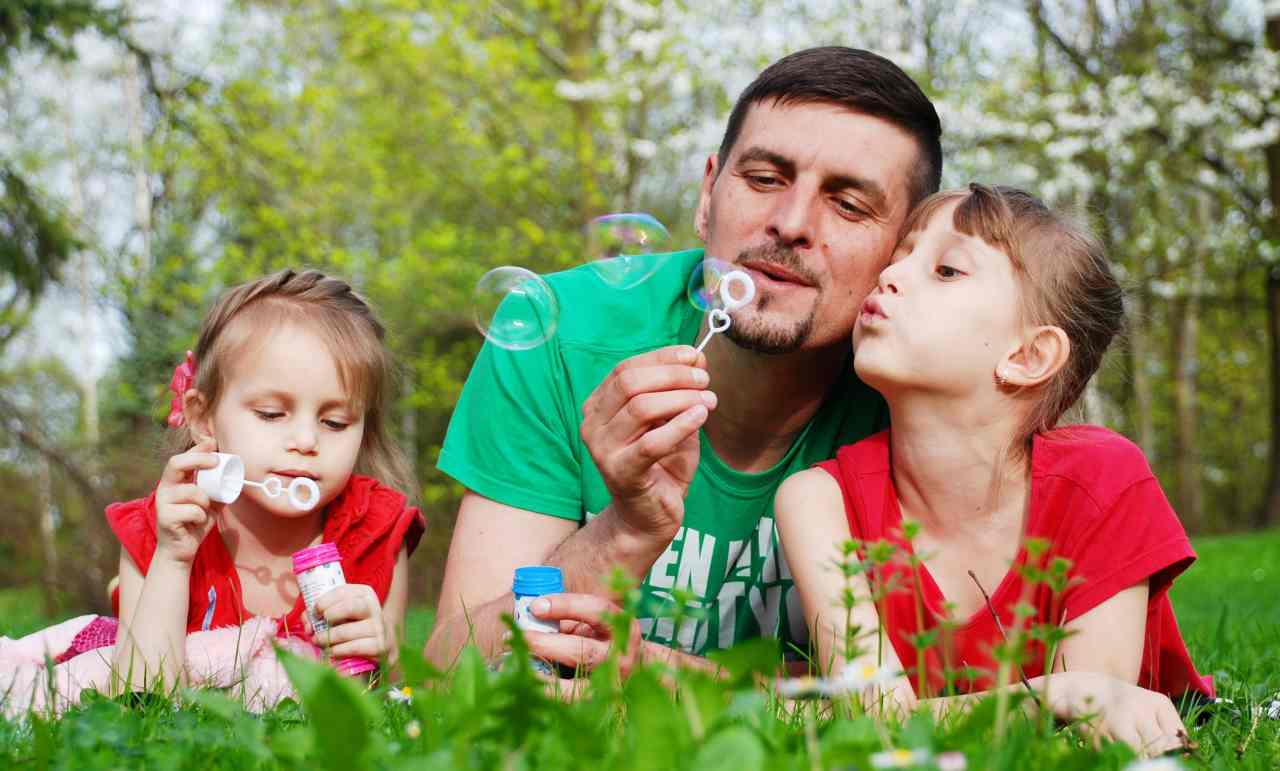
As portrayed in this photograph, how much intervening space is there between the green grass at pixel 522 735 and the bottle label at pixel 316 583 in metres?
0.61

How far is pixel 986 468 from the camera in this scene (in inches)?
90.4

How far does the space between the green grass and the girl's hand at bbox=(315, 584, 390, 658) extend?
1.90ft

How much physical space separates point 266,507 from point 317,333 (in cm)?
40

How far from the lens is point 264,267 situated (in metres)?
12.5

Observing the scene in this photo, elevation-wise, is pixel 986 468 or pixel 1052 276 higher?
pixel 1052 276

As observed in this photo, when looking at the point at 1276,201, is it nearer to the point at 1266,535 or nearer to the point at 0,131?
the point at 1266,535

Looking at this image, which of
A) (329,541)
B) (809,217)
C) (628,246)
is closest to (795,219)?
(809,217)

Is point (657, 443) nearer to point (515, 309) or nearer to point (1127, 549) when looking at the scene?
point (515, 309)

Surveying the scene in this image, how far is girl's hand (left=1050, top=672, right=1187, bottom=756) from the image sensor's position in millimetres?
1672

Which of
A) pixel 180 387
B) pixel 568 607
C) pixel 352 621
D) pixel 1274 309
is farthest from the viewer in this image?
pixel 1274 309

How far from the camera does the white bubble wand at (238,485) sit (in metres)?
2.32

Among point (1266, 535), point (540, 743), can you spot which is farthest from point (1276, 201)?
point (540, 743)

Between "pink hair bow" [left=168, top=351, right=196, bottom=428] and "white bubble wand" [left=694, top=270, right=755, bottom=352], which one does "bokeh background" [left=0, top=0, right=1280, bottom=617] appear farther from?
"white bubble wand" [left=694, top=270, right=755, bottom=352]

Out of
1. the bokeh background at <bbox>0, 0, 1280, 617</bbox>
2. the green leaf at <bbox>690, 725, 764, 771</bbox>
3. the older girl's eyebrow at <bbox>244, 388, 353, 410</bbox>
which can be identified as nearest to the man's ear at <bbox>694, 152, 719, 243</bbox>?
the older girl's eyebrow at <bbox>244, 388, 353, 410</bbox>
